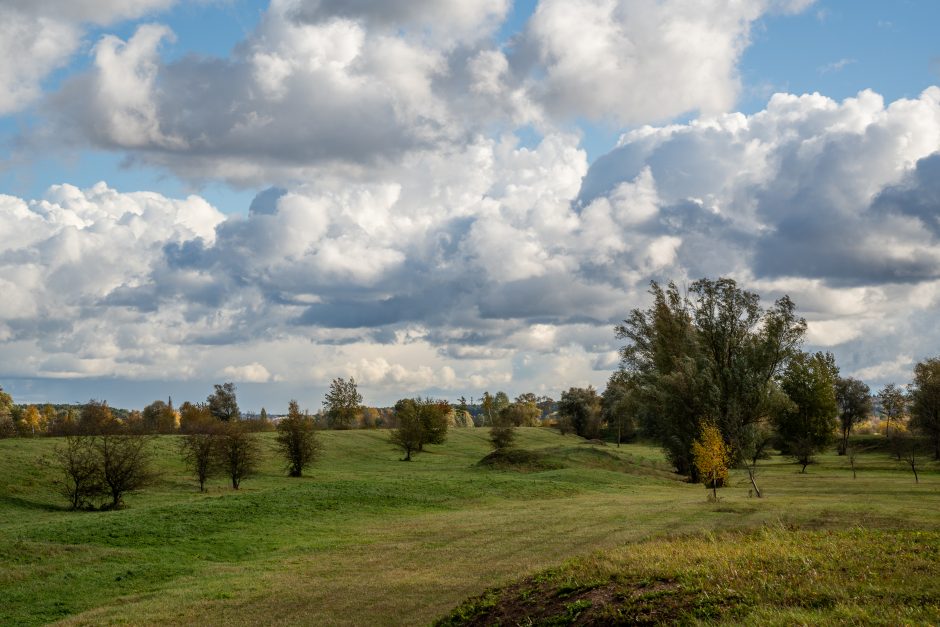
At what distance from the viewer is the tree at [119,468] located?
48.2 meters

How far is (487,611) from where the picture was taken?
14.9 m

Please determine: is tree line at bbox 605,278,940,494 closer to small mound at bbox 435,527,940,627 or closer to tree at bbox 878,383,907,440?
small mound at bbox 435,527,940,627

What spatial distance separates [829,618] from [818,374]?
91792 millimetres

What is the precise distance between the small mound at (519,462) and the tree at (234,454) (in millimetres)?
26365

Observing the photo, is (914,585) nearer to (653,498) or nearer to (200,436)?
(653,498)

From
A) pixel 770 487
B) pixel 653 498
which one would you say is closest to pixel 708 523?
pixel 653 498

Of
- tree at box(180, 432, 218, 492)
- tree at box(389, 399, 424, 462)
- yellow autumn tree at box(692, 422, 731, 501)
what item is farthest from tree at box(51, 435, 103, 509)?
tree at box(389, 399, 424, 462)

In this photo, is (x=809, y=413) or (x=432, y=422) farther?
(x=432, y=422)

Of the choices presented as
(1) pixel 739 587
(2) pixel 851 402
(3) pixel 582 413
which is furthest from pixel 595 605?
(3) pixel 582 413

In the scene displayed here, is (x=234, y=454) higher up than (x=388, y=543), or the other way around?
(x=234, y=454)

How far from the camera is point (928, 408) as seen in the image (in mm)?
84125

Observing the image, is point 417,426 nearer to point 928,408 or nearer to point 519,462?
point 519,462

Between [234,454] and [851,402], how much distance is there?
9803 centimetres

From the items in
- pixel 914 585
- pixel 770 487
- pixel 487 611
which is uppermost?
pixel 914 585
